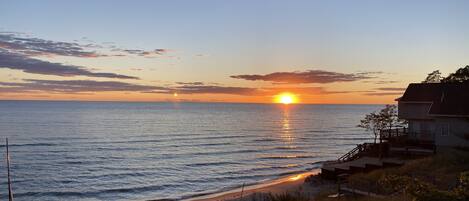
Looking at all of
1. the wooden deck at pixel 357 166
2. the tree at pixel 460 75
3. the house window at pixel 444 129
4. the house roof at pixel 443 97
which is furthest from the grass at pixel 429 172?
the tree at pixel 460 75

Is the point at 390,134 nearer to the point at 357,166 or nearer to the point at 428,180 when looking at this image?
the point at 357,166

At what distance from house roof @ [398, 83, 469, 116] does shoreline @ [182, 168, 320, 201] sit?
1322 centimetres

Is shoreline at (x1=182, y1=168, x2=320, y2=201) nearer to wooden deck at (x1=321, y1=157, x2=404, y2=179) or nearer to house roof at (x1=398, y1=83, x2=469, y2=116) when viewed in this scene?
wooden deck at (x1=321, y1=157, x2=404, y2=179)

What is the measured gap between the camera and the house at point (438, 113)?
39.1m

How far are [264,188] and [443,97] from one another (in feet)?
59.2

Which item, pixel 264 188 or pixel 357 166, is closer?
pixel 357 166

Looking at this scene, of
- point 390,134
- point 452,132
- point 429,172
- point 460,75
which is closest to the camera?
point 429,172

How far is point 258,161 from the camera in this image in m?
56.7

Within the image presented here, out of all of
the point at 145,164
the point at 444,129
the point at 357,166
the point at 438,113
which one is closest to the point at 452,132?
the point at 444,129

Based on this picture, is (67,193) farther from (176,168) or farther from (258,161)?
(258,161)

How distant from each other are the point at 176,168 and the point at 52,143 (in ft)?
95.8

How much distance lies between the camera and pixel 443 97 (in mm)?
41750

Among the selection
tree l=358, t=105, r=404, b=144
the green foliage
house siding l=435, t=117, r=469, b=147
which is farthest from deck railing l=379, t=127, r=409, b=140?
the green foliage

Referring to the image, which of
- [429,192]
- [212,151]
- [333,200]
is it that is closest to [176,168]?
[212,151]
